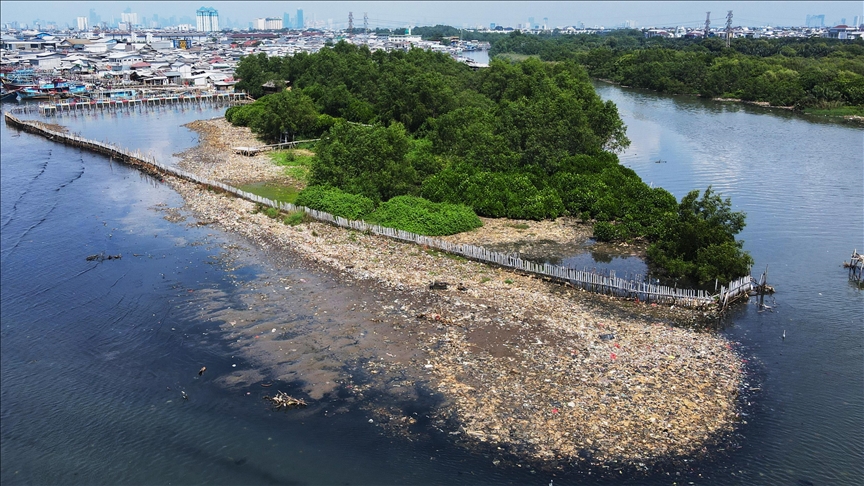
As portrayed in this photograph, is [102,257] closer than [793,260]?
No

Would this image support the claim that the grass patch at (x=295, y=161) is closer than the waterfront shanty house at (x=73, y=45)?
Yes

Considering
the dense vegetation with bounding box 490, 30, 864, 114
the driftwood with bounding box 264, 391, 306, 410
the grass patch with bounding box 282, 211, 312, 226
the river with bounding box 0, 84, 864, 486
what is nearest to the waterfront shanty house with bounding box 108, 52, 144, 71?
the dense vegetation with bounding box 490, 30, 864, 114

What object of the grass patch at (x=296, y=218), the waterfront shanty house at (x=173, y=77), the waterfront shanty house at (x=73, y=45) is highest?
the waterfront shanty house at (x=73, y=45)

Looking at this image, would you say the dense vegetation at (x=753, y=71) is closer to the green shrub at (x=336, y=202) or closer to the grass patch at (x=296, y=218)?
the green shrub at (x=336, y=202)

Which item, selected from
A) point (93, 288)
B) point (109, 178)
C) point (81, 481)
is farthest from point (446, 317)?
point (109, 178)

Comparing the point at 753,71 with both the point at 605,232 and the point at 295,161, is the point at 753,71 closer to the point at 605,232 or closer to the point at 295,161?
the point at 295,161

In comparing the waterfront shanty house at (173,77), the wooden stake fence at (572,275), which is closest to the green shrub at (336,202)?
the wooden stake fence at (572,275)

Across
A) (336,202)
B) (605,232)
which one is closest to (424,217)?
(336,202)
